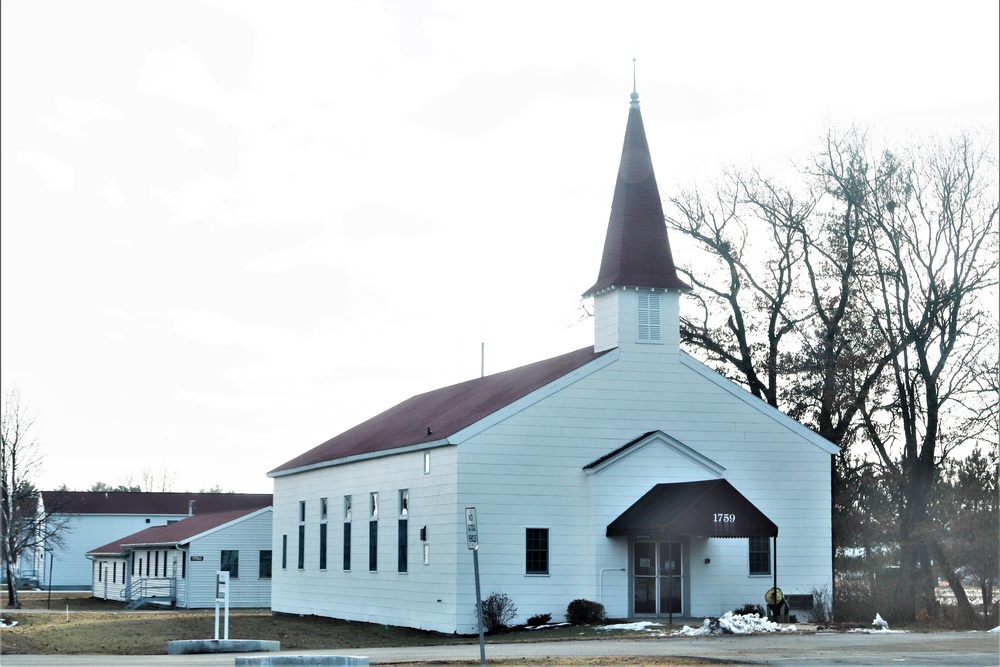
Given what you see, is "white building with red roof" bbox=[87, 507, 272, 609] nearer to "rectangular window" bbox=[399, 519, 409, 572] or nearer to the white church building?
the white church building

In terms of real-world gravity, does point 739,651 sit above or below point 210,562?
below

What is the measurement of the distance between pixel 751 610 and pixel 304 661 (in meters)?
17.6

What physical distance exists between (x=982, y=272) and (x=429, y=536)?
21.3 metres

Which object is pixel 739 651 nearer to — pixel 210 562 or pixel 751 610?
pixel 751 610

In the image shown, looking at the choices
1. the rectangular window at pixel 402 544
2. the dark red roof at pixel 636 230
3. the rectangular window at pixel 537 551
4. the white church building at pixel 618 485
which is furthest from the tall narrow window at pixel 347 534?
the dark red roof at pixel 636 230

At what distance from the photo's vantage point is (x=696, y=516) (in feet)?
113

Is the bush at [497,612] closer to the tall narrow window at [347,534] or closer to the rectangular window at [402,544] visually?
the rectangular window at [402,544]

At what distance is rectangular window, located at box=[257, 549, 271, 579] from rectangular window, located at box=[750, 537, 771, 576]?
102 ft

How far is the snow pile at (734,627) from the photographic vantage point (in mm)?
31125

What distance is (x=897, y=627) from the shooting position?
1405 inches

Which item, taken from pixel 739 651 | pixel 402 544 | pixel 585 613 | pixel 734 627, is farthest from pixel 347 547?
pixel 739 651

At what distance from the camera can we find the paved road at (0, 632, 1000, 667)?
933 inches

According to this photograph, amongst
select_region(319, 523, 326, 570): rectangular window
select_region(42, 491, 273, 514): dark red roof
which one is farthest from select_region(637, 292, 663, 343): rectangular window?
select_region(42, 491, 273, 514): dark red roof

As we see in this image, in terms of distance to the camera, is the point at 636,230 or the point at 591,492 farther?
the point at 636,230
